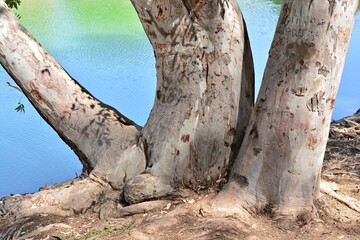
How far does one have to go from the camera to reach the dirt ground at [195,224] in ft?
8.43

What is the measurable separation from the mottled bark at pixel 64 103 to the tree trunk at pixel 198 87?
0.95ft

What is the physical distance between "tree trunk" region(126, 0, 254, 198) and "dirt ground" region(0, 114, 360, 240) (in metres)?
0.16

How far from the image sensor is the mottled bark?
309 centimetres

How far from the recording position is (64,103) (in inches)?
124

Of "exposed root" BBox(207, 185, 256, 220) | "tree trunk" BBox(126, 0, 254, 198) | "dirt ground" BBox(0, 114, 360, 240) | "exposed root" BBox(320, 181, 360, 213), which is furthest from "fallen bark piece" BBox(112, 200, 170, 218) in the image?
"exposed root" BBox(320, 181, 360, 213)

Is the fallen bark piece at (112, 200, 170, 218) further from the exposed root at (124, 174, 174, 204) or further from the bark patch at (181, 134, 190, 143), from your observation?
the bark patch at (181, 134, 190, 143)

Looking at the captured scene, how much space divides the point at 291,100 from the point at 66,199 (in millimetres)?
1234

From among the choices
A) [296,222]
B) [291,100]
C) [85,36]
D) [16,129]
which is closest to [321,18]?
[291,100]

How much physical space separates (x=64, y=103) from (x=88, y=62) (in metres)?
7.31

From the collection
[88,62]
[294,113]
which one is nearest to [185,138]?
[294,113]

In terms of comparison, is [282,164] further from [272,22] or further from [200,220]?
[272,22]

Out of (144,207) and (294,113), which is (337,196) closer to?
(294,113)

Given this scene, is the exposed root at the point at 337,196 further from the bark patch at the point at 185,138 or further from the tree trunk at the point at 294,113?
the bark patch at the point at 185,138

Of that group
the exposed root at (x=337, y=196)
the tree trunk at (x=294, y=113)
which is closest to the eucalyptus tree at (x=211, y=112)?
the tree trunk at (x=294, y=113)
